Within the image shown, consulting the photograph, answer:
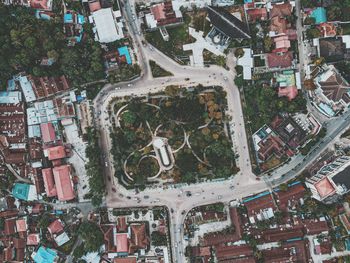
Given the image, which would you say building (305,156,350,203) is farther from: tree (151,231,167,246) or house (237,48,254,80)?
tree (151,231,167,246)

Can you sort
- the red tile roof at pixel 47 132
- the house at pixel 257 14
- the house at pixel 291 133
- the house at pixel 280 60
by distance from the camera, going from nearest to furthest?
the house at pixel 291 133 → the house at pixel 280 60 → the house at pixel 257 14 → the red tile roof at pixel 47 132

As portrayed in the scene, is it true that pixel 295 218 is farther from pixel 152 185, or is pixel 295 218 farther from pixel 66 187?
pixel 66 187

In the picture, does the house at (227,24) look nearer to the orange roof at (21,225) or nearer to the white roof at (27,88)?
the white roof at (27,88)

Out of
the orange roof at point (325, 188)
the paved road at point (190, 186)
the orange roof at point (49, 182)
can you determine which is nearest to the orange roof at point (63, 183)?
the orange roof at point (49, 182)

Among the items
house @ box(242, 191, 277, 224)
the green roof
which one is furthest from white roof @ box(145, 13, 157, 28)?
the green roof

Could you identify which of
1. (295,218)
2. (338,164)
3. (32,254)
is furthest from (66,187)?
(338,164)
